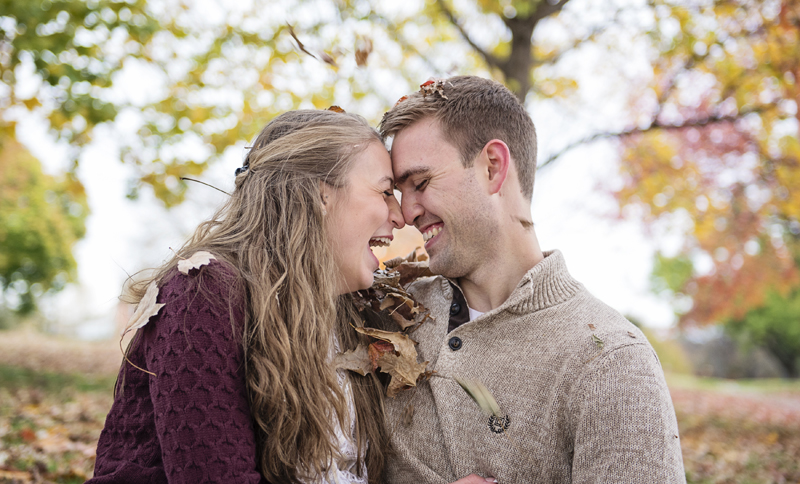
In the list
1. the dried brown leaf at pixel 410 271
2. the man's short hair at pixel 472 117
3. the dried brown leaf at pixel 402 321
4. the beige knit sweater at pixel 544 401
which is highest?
the man's short hair at pixel 472 117

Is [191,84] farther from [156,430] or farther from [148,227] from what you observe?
[148,227]

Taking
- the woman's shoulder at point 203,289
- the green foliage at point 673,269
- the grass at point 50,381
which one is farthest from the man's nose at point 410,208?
the green foliage at point 673,269

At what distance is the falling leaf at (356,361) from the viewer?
7.14 ft

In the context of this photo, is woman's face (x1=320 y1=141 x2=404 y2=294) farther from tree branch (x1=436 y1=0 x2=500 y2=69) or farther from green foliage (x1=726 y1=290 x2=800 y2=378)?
green foliage (x1=726 y1=290 x2=800 y2=378)

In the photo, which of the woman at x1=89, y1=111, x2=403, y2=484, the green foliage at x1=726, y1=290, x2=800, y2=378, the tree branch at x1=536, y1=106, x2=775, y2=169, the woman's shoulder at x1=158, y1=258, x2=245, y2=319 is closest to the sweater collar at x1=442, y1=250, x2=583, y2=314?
the woman at x1=89, y1=111, x2=403, y2=484

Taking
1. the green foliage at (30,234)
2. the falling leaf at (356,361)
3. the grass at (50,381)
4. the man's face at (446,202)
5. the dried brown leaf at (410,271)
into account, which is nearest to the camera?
the falling leaf at (356,361)

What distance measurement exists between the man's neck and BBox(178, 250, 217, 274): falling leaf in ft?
3.69

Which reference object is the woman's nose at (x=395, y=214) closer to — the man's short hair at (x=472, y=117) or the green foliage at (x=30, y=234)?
the man's short hair at (x=472, y=117)

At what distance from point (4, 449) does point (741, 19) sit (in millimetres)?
7525

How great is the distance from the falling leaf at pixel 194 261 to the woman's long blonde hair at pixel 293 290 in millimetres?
68

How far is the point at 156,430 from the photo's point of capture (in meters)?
1.70

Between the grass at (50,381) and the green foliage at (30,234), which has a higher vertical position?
the green foliage at (30,234)

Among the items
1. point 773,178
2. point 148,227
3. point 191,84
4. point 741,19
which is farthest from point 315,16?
point 148,227

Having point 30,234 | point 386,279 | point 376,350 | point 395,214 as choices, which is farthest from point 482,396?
point 30,234
